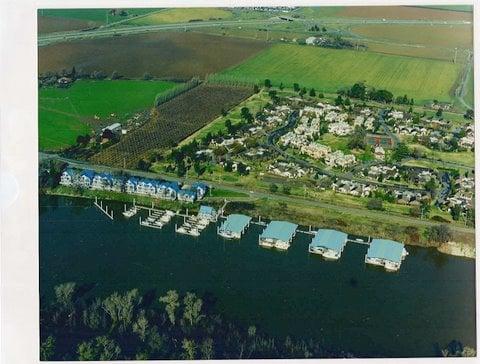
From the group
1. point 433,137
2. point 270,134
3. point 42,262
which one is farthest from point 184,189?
point 433,137

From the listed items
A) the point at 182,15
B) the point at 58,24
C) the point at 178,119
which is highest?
the point at 182,15

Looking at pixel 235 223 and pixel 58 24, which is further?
pixel 235 223

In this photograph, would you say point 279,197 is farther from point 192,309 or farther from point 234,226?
point 192,309

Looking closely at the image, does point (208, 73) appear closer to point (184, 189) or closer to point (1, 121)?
point (184, 189)

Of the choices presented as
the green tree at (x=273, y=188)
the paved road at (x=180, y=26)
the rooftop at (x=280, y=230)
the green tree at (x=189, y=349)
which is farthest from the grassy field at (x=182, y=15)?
the green tree at (x=189, y=349)

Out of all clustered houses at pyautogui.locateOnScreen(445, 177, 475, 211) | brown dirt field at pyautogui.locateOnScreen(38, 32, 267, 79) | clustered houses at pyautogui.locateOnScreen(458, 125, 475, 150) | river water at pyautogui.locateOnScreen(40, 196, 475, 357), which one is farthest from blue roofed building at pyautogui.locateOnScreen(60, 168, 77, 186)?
clustered houses at pyautogui.locateOnScreen(458, 125, 475, 150)

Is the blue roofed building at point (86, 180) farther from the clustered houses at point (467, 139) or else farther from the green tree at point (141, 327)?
the clustered houses at point (467, 139)

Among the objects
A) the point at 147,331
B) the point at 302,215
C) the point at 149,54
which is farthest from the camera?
the point at 149,54

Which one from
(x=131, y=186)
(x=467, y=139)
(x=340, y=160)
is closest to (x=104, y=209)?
(x=131, y=186)
